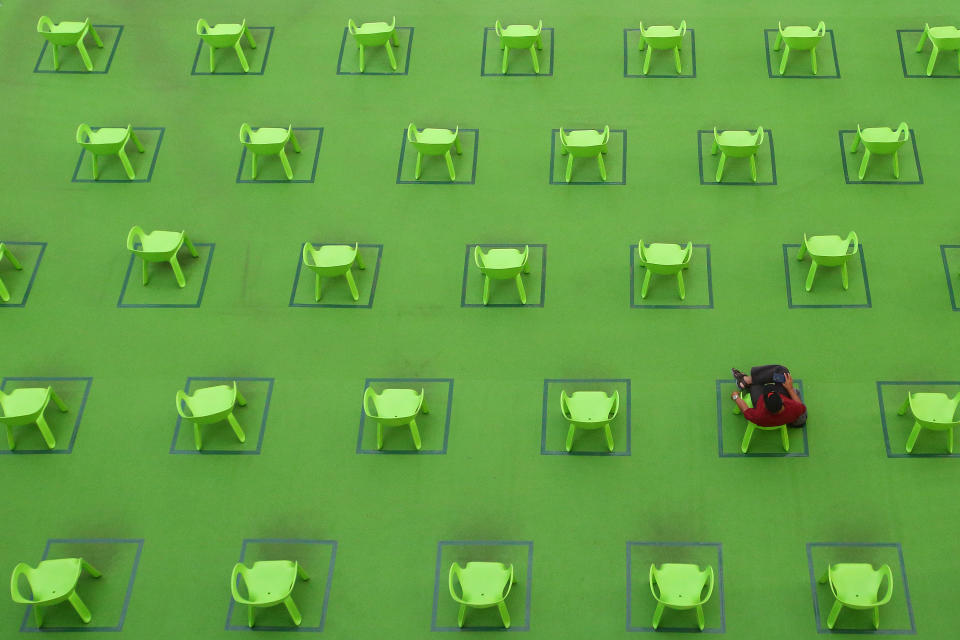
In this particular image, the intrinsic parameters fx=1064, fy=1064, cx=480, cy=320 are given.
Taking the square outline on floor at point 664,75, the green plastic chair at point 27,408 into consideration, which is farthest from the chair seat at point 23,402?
the square outline on floor at point 664,75

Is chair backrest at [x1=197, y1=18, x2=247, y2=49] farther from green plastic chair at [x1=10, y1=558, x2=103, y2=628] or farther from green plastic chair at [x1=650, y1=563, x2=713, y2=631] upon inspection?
green plastic chair at [x1=650, y1=563, x2=713, y2=631]

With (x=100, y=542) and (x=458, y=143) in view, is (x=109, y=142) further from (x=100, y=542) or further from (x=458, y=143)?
(x=100, y=542)

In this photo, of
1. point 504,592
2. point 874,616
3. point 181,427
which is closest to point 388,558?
point 504,592

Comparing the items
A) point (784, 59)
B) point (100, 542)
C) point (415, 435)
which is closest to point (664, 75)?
point (784, 59)

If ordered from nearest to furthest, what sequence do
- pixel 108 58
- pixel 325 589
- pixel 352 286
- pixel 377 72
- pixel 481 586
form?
pixel 481 586 < pixel 325 589 < pixel 352 286 < pixel 377 72 < pixel 108 58

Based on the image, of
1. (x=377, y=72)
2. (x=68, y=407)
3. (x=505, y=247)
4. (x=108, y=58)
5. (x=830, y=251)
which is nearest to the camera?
(x=68, y=407)

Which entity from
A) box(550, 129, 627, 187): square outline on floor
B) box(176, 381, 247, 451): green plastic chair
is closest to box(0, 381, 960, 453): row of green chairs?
box(176, 381, 247, 451): green plastic chair

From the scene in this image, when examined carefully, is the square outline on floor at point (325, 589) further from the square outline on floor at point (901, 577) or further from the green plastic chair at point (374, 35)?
the green plastic chair at point (374, 35)
